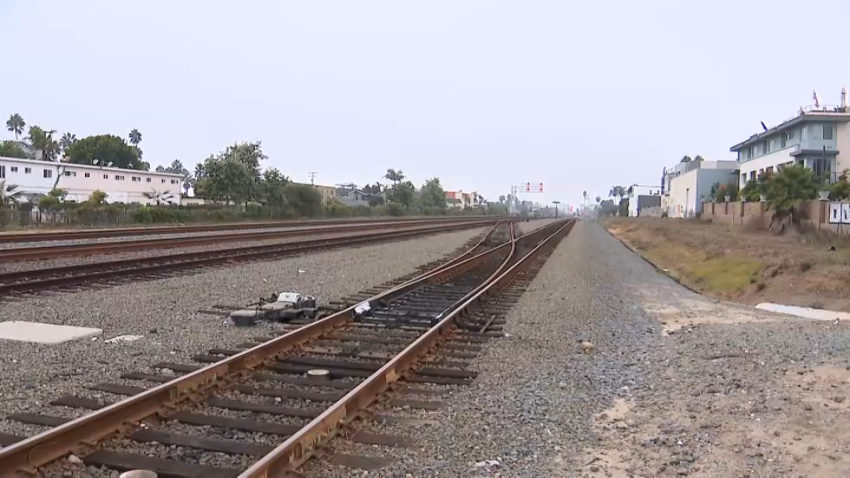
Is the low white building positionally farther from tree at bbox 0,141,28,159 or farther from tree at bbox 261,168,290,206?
tree at bbox 0,141,28,159

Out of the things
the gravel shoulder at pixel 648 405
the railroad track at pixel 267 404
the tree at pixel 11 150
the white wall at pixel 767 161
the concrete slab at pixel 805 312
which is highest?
the tree at pixel 11 150

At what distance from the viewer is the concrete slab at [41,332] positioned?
325 inches

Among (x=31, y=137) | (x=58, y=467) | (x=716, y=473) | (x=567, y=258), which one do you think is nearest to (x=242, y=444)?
(x=58, y=467)

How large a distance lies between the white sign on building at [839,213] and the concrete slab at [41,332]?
103 ft

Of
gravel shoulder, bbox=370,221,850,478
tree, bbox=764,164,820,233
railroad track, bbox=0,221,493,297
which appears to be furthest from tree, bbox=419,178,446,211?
gravel shoulder, bbox=370,221,850,478

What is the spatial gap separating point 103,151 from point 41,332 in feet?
366

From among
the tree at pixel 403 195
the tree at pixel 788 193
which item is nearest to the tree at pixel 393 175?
the tree at pixel 403 195

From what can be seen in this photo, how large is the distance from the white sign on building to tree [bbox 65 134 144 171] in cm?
10233

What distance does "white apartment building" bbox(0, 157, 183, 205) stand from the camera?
2633 inches

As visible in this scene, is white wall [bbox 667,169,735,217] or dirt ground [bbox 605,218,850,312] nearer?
dirt ground [bbox 605,218,850,312]

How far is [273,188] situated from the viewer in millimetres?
61469

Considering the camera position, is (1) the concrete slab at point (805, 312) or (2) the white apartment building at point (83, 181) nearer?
(1) the concrete slab at point (805, 312)

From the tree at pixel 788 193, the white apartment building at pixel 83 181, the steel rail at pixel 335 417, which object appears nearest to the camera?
the steel rail at pixel 335 417

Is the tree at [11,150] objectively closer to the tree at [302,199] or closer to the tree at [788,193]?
the tree at [302,199]
